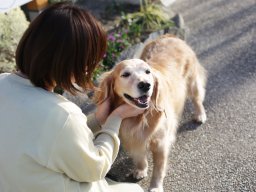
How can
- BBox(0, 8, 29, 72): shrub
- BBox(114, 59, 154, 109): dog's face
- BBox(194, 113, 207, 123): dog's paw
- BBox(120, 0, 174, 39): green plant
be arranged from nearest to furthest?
1. BBox(114, 59, 154, 109): dog's face
2. BBox(194, 113, 207, 123): dog's paw
3. BBox(0, 8, 29, 72): shrub
4. BBox(120, 0, 174, 39): green plant

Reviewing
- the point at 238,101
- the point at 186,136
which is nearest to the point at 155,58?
the point at 186,136

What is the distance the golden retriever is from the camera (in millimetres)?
2490

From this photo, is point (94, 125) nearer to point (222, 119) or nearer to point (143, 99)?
point (143, 99)

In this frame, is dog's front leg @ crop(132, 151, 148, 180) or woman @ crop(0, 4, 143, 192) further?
dog's front leg @ crop(132, 151, 148, 180)

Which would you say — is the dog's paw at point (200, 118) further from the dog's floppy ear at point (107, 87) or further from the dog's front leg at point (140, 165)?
the dog's floppy ear at point (107, 87)

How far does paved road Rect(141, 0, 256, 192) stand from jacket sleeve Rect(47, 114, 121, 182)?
1239 mm

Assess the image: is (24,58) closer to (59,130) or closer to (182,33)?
(59,130)

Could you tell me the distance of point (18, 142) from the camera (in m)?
1.67

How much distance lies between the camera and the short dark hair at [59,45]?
165 cm

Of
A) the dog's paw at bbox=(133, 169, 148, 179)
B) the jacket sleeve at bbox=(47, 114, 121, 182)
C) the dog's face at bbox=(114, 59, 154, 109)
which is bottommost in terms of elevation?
the dog's paw at bbox=(133, 169, 148, 179)

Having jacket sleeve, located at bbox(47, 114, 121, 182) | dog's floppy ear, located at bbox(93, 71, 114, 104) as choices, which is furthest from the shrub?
jacket sleeve, located at bbox(47, 114, 121, 182)

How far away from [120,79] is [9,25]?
2.07 meters

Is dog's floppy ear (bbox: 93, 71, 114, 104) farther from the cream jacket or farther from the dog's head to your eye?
the cream jacket

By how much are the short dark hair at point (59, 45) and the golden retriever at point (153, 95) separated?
2.36 ft
